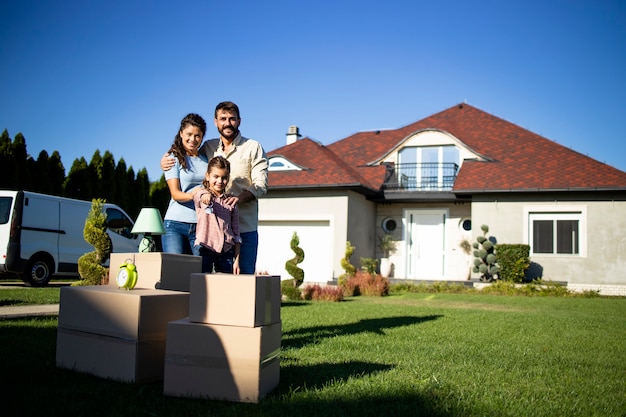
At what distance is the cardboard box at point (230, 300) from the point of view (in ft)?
9.65

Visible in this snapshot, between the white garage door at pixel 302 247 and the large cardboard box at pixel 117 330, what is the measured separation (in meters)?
14.2

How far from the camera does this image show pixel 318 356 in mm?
4469

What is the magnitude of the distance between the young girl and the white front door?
624 inches

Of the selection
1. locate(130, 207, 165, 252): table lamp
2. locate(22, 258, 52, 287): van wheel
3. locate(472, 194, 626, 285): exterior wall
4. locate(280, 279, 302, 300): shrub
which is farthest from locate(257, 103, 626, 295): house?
locate(130, 207, 165, 252): table lamp

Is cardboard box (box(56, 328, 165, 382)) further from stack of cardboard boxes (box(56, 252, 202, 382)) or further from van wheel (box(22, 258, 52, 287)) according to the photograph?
van wheel (box(22, 258, 52, 287))

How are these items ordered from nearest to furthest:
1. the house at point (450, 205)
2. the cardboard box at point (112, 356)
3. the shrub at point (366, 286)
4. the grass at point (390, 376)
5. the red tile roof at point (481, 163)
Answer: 1. the grass at point (390, 376)
2. the cardboard box at point (112, 356)
3. the shrub at point (366, 286)
4. the house at point (450, 205)
5. the red tile roof at point (481, 163)

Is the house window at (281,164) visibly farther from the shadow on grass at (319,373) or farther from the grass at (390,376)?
the shadow on grass at (319,373)

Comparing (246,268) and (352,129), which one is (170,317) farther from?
(352,129)

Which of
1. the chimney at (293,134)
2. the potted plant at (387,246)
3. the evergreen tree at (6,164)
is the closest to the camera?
the evergreen tree at (6,164)

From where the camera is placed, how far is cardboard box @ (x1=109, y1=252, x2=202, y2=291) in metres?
3.68

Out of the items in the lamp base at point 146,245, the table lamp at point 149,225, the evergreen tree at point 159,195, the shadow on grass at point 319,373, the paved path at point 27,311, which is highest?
the evergreen tree at point 159,195

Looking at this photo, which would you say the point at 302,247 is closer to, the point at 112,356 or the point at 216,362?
the point at 112,356

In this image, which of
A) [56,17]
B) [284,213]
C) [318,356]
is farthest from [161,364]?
[284,213]

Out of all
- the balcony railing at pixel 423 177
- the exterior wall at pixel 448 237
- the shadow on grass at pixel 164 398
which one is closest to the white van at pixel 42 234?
the shadow on grass at pixel 164 398
